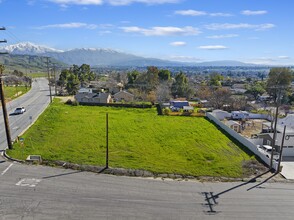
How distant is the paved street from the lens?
1524 cm

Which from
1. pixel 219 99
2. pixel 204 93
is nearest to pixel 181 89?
pixel 204 93

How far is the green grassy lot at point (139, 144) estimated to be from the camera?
2314 centimetres

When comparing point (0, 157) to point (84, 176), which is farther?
point (0, 157)

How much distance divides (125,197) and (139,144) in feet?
38.3

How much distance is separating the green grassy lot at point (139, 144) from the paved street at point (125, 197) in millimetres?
2651

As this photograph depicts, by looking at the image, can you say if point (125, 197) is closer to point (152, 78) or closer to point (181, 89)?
point (181, 89)

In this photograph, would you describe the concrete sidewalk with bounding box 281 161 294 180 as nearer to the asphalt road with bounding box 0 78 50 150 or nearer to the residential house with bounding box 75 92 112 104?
the asphalt road with bounding box 0 78 50 150

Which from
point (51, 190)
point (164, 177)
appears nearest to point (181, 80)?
point (164, 177)

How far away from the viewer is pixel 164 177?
20.8m

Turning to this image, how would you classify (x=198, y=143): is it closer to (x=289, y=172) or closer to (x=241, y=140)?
(x=241, y=140)

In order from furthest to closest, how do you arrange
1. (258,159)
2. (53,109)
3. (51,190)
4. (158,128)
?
(53,109) < (158,128) < (258,159) < (51,190)

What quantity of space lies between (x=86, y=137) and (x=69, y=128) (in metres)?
4.94

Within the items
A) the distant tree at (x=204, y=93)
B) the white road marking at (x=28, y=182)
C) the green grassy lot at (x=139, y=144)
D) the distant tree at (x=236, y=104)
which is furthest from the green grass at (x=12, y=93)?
the distant tree at (x=236, y=104)

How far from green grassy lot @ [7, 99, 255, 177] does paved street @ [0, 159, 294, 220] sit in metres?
2.65
